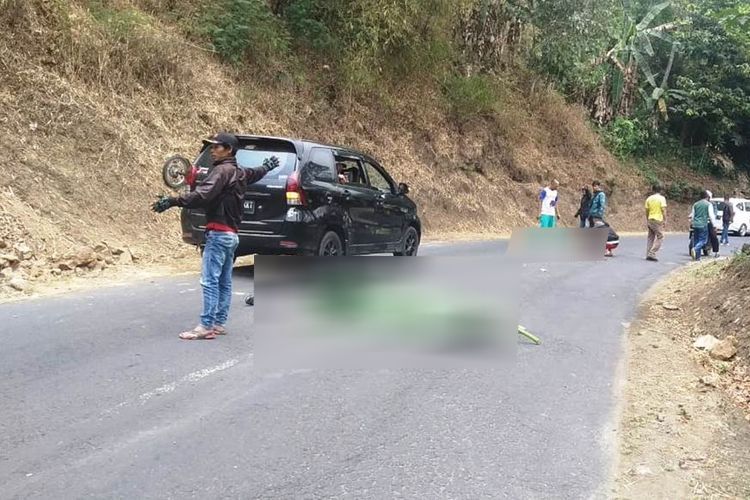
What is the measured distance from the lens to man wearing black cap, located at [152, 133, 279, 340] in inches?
250

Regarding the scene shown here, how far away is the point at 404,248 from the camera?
39.3 ft

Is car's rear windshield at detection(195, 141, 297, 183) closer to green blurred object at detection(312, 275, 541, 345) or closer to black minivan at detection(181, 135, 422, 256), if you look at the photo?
black minivan at detection(181, 135, 422, 256)

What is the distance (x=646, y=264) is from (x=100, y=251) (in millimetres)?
11560

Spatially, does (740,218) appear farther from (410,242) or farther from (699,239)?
(410,242)

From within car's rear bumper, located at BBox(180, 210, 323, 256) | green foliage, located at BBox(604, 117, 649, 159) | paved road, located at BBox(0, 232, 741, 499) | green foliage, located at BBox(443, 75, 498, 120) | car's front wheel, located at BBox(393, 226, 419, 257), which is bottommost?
paved road, located at BBox(0, 232, 741, 499)

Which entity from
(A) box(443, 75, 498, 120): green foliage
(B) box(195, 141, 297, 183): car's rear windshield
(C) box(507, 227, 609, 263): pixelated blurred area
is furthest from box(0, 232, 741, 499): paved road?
(A) box(443, 75, 498, 120): green foliage

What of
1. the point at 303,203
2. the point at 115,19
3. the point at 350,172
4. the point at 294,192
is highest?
the point at 115,19

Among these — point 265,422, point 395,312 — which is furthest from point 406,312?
point 265,422

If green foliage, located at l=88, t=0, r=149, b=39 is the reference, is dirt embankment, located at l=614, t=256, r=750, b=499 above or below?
below

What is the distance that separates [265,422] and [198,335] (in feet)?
6.92

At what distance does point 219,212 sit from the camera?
21.3ft

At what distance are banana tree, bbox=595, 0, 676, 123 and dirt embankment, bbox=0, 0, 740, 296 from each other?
12457mm

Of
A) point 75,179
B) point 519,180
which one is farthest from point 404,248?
point 519,180

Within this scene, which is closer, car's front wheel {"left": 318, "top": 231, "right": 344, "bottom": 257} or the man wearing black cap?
the man wearing black cap
